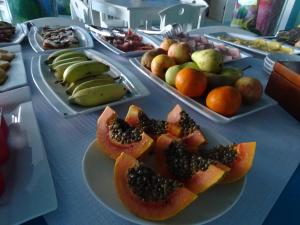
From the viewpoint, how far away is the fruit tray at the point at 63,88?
23.5 inches

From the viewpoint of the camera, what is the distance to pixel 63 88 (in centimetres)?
70

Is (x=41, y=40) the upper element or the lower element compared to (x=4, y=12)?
upper

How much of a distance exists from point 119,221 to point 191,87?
40 cm

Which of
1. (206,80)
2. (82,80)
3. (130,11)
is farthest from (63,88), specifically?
(130,11)

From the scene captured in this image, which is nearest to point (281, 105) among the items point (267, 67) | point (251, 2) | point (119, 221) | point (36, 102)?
point (267, 67)

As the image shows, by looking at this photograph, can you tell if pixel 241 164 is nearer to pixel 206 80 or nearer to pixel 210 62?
pixel 206 80

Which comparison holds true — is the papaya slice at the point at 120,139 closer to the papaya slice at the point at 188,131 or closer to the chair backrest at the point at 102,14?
the papaya slice at the point at 188,131

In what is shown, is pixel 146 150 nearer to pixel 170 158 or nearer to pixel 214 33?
pixel 170 158

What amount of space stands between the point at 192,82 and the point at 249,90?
156 mm

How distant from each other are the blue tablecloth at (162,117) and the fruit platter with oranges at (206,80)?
0.04 metres

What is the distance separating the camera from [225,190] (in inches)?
15.3

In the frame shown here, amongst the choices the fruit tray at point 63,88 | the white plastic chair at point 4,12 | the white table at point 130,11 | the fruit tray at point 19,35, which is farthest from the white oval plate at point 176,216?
the white plastic chair at point 4,12

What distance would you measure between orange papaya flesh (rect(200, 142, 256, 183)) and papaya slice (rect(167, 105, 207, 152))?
2 centimetres

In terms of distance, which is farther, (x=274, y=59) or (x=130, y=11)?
(x=130, y=11)
